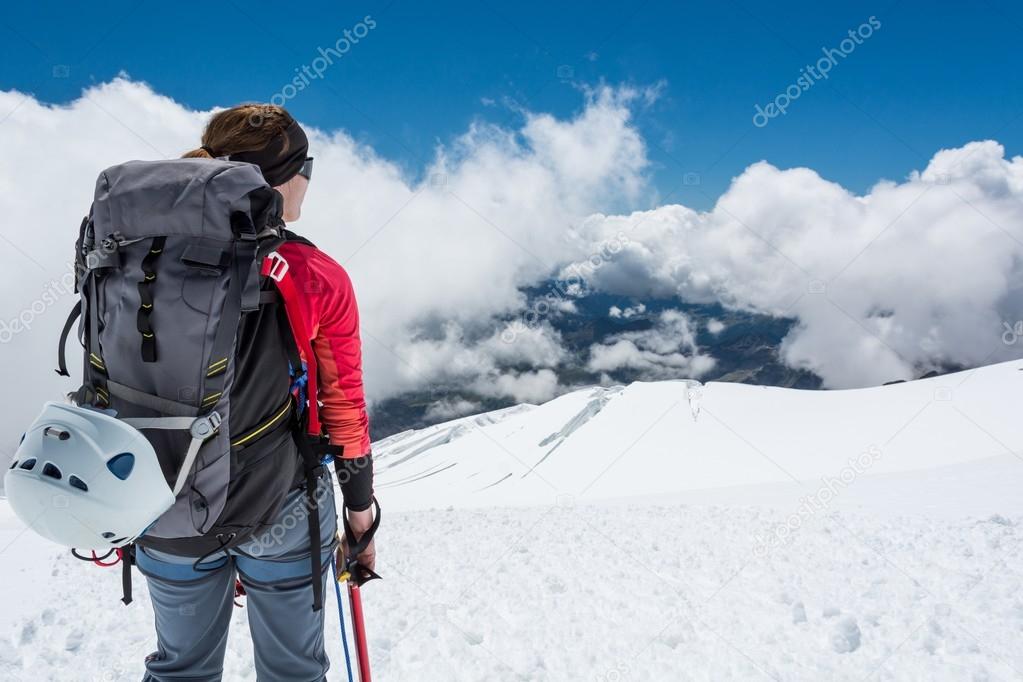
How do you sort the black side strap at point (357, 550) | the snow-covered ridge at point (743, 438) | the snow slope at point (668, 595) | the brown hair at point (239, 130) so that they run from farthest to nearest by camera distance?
the snow-covered ridge at point (743, 438)
the snow slope at point (668, 595)
the black side strap at point (357, 550)
the brown hair at point (239, 130)

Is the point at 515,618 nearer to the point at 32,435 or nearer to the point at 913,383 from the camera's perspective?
the point at 32,435

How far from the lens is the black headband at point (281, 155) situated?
2.37m

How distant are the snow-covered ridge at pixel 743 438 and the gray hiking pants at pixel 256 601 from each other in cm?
1569

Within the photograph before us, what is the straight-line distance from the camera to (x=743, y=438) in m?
35.0

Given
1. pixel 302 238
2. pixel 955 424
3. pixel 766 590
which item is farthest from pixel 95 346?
pixel 955 424

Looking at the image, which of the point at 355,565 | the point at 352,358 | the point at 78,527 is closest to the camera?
the point at 78,527

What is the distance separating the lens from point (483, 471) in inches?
2522

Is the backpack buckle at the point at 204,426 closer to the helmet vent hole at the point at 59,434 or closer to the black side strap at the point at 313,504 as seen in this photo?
the helmet vent hole at the point at 59,434

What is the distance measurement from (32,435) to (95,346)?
36 cm

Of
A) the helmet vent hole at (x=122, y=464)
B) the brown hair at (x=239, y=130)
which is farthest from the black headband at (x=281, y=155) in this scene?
the helmet vent hole at (x=122, y=464)

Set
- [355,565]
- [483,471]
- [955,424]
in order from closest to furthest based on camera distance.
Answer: [355,565] < [955,424] < [483,471]

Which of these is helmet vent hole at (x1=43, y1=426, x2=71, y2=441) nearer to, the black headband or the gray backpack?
the gray backpack

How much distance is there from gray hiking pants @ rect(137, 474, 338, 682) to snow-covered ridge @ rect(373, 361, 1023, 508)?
15693 millimetres

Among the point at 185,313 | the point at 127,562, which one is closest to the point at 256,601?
the point at 127,562
